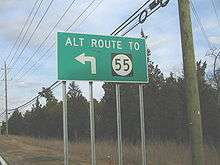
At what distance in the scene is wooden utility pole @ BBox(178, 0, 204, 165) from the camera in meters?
11.7

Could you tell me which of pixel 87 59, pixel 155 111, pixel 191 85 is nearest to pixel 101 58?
pixel 87 59

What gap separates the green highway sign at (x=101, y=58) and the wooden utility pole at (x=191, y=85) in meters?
1.86

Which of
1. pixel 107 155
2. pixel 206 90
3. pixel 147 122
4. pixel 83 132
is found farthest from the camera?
pixel 83 132

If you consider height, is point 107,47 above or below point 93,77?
above

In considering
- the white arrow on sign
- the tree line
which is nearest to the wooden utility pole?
the white arrow on sign

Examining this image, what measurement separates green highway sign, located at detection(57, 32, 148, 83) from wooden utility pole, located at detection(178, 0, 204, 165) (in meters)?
1.86

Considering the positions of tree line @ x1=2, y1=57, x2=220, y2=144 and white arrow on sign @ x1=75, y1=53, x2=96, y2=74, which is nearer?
white arrow on sign @ x1=75, y1=53, x2=96, y2=74

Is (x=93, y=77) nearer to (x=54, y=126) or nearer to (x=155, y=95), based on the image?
(x=155, y=95)

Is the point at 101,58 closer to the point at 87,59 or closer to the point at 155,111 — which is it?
the point at 87,59

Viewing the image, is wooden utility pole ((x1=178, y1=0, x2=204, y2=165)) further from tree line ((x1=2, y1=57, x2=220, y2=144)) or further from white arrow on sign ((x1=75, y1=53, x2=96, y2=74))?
tree line ((x1=2, y1=57, x2=220, y2=144))

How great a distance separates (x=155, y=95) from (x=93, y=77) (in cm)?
4163

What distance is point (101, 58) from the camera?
44.0 ft

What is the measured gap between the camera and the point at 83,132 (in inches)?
2963

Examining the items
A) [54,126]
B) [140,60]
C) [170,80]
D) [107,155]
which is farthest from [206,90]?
[54,126]
